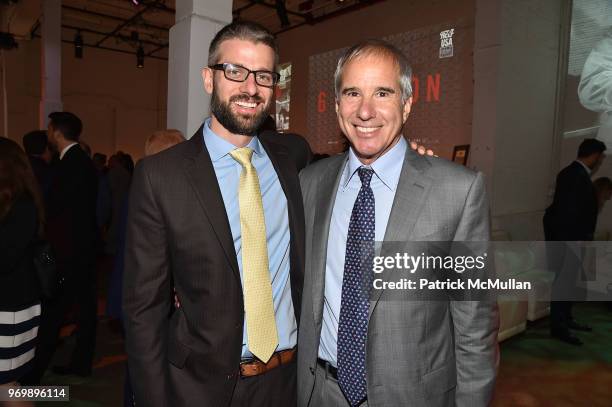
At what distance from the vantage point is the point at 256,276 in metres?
1.45

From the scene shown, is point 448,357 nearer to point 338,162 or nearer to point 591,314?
point 338,162

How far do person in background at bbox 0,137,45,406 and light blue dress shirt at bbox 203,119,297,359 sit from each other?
129 centimetres

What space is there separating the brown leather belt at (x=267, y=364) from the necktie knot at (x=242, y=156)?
0.70 meters

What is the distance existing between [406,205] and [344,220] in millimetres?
234

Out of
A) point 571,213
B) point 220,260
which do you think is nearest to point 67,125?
point 220,260

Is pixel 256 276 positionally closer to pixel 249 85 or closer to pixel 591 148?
pixel 249 85

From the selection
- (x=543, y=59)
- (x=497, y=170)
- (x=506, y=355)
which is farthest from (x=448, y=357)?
(x=543, y=59)

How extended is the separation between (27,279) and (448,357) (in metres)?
2.10

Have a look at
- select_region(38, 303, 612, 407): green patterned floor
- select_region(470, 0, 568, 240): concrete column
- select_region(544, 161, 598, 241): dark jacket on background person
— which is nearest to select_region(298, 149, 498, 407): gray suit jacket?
select_region(38, 303, 612, 407): green patterned floor

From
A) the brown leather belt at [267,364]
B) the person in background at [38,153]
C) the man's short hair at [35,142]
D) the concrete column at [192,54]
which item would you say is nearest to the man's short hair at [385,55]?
the brown leather belt at [267,364]

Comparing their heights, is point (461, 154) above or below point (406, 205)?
above

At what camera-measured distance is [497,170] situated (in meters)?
5.77

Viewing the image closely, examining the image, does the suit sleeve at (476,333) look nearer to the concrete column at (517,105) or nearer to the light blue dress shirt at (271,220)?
the light blue dress shirt at (271,220)

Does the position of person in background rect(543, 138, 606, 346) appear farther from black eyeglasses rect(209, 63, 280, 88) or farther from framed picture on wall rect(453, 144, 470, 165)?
black eyeglasses rect(209, 63, 280, 88)
